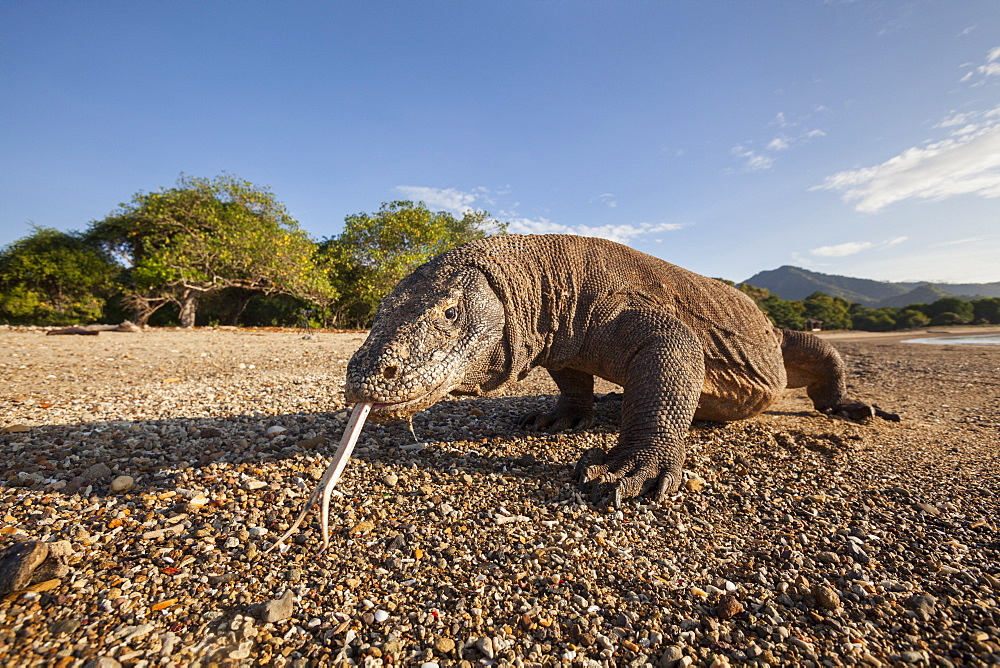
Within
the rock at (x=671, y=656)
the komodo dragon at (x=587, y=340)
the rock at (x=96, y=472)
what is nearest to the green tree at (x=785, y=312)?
the komodo dragon at (x=587, y=340)

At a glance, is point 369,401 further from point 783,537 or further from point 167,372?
→ point 167,372

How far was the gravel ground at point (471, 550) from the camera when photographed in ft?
5.12

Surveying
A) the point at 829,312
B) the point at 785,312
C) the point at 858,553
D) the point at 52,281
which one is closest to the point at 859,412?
the point at 858,553

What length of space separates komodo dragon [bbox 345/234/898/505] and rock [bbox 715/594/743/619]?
845 mm

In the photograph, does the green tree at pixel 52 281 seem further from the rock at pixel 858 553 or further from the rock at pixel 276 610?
the rock at pixel 858 553

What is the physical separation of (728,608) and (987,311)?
62289 mm

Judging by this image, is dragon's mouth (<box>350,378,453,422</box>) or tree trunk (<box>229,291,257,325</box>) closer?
dragon's mouth (<box>350,378,453,422</box>)

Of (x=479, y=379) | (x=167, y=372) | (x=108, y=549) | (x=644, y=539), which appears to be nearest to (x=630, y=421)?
(x=644, y=539)

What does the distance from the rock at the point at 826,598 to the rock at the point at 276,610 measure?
7.14 ft

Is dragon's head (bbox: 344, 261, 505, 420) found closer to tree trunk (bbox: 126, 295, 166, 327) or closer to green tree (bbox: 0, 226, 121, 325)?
tree trunk (bbox: 126, 295, 166, 327)

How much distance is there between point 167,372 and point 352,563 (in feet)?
20.3

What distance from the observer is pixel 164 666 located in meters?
1.38

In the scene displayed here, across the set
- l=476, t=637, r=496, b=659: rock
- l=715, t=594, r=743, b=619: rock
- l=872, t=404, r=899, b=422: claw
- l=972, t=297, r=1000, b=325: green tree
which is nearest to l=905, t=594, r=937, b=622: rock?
l=715, t=594, r=743, b=619: rock

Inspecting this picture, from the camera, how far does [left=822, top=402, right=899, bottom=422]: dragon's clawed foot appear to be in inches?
185
